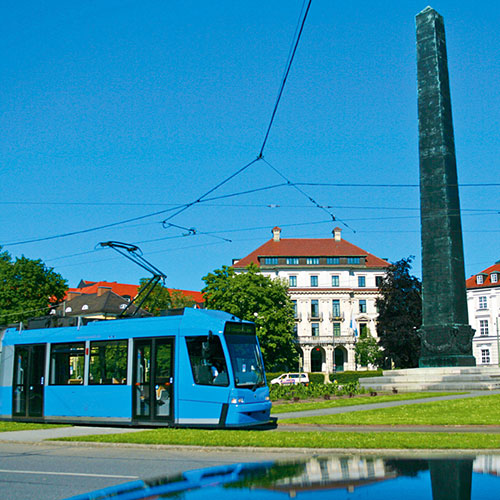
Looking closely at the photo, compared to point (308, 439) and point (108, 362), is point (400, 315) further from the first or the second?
point (308, 439)

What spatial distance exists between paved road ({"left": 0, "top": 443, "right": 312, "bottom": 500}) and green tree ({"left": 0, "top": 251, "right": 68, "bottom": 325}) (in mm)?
44058

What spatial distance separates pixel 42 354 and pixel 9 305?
3997 cm

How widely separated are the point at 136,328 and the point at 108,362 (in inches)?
58.3

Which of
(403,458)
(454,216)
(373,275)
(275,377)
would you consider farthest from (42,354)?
(373,275)

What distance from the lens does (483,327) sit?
8644 cm

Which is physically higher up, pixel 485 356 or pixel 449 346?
pixel 449 346

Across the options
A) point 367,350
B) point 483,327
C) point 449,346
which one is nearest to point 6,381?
point 449,346

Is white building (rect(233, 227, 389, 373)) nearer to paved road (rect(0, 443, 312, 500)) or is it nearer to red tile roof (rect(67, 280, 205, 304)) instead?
red tile roof (rect(67, 280, 205, 304))

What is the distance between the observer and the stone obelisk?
31.8 metres

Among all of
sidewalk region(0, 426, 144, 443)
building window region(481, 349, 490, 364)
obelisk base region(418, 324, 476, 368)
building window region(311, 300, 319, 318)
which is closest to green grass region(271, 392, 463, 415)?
obelisk base region(418, 324, 476, 368)

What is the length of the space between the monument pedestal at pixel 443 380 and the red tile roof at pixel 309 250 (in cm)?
5594

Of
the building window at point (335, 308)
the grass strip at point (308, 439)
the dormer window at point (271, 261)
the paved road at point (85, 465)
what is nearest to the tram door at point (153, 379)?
the grass strip at point (308, 439)

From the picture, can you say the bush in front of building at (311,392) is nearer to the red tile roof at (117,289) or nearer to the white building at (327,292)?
the white building at (327,292)

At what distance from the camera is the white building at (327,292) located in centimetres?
8669
